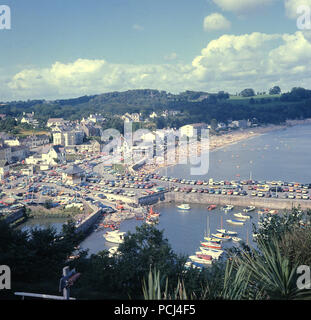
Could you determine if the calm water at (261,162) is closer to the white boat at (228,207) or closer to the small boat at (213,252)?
the white boat at (228,207)

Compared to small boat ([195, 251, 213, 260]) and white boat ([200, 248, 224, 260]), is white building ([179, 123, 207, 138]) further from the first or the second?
small boat ([195, 251, 213, 260])

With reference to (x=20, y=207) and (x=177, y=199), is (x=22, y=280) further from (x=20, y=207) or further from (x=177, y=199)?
(x=177, y=199)

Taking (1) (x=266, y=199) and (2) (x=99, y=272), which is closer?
(2) (x=99, y=272)

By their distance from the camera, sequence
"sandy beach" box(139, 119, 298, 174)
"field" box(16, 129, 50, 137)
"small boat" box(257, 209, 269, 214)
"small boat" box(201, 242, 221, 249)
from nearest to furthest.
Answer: "small boat" box(201, 242, 221, 249) → "small boat" box(257, 209, 269, 214) → "sandy beach" box(139, 119, 298, 174) → "field" box(16, 129, 50, 137)

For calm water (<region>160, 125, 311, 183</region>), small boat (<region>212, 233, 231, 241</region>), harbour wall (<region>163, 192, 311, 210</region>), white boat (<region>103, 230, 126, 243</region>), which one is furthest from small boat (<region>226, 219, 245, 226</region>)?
calm water (<region>160, 125, 311, 183</region>)

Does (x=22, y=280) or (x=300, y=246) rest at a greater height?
(x=300, y=246)

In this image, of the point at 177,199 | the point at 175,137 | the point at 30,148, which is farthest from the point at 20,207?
the point at 175,137

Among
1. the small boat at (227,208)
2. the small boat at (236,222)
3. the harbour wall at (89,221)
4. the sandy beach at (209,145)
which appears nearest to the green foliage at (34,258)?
the harbour wall at (89,221)
